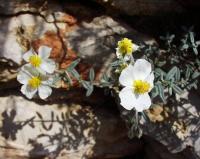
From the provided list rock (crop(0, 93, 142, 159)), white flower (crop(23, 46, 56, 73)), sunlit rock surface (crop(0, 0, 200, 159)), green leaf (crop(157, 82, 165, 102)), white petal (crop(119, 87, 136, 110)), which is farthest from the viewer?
rock (crop(0, 93, 142, 159))

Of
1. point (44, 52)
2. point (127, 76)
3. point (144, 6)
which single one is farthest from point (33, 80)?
point (144, 6)

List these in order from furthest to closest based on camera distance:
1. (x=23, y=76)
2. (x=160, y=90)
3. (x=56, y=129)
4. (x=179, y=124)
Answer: (x=56, y=129) → (x=179, y=124) → (x=160, y=90) → (x=23, y=76)

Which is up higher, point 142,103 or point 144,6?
point 144,6

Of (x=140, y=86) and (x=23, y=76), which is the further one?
(x=23, y=76)

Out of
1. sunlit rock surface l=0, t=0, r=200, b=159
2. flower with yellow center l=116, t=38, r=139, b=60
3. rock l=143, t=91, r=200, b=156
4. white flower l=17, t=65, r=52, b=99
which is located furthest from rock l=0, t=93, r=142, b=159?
flower with yellow center l=116, t=38, r=139, b=60

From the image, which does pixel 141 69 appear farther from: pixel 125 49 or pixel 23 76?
pixel 23 76

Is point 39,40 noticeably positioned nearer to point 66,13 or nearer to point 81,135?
point 66,13

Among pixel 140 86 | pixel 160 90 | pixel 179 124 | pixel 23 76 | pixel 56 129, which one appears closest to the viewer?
pixel 140 86

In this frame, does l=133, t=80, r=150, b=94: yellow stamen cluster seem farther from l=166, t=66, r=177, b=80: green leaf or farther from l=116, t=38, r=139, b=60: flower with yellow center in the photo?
l=166, t=66, r=177, b=80: green leaf

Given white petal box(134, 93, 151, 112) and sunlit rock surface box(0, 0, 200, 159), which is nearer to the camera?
white petal box(134, 93, 151, 112)
